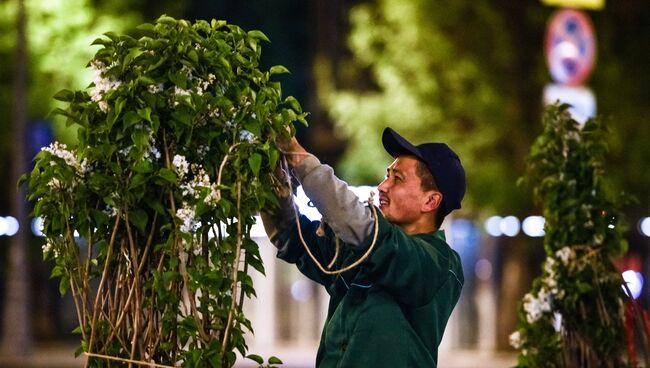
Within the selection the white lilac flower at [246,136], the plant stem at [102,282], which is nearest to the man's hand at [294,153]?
the white lilac flower at [246,136]

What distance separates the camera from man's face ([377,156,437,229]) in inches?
168

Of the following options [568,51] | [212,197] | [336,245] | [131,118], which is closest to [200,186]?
[212,197]

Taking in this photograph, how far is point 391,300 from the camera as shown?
4.06 m

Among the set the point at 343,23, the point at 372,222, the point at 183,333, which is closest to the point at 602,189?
the point at 372,222

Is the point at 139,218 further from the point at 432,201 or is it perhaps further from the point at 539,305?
the point at 539,305

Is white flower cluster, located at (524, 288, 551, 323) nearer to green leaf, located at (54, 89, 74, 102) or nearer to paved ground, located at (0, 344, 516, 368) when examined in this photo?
green leaf, located at (54, 89, 74, 102)

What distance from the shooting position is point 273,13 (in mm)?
27922

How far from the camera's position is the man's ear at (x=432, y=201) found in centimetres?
427

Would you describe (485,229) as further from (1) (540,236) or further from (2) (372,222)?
(2) (372,222)

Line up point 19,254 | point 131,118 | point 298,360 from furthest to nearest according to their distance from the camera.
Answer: point 19,254 → point 298,360 → point 131,118

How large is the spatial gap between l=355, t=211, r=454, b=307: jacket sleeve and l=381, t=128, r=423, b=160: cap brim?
31cm

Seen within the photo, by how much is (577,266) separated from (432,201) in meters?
1.85

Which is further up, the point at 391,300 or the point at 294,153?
the point at 294,153

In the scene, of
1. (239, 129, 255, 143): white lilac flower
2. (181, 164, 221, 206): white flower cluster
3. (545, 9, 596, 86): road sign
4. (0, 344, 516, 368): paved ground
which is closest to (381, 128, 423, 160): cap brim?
(239, 129, 255, 143): white lilac flower
